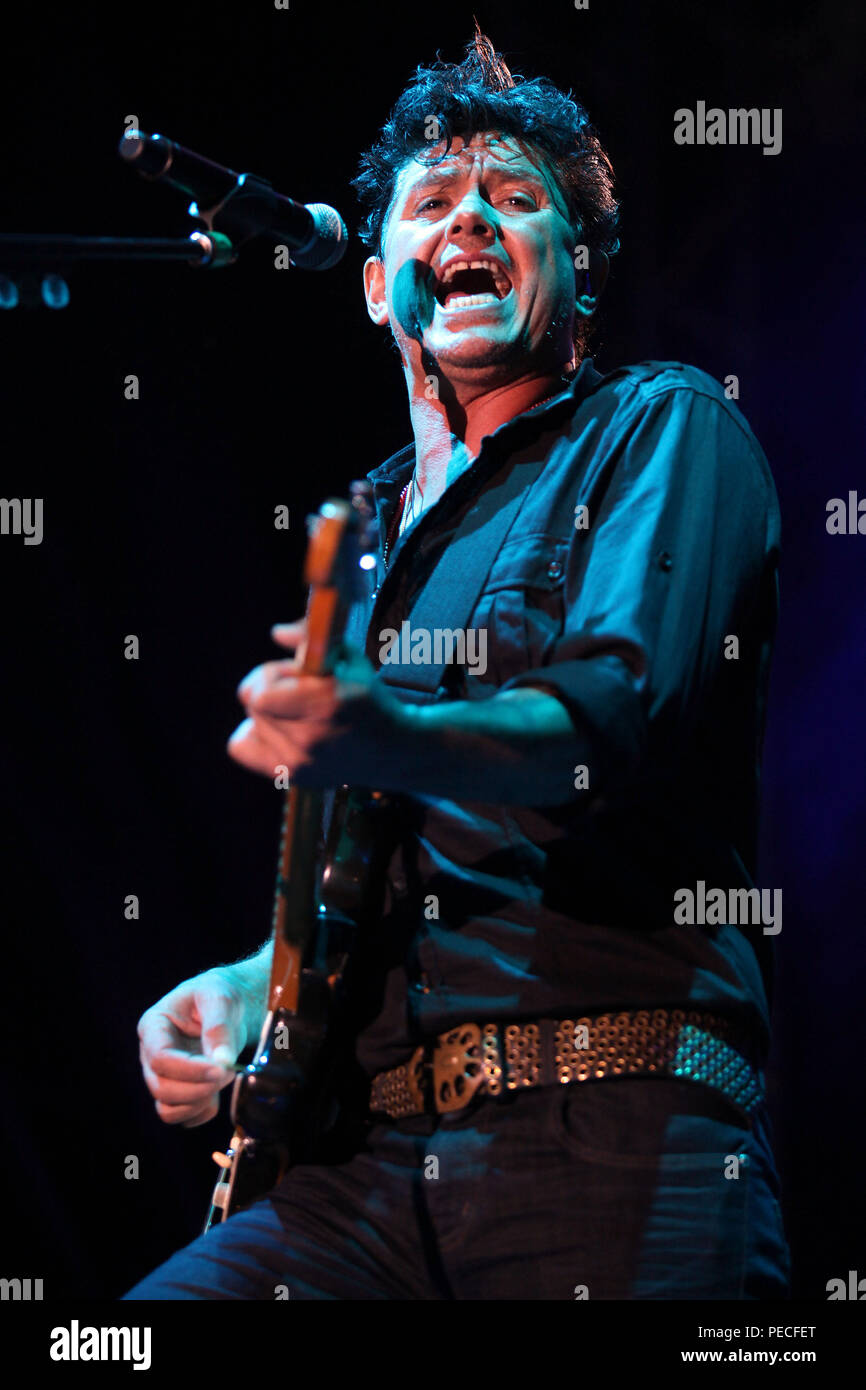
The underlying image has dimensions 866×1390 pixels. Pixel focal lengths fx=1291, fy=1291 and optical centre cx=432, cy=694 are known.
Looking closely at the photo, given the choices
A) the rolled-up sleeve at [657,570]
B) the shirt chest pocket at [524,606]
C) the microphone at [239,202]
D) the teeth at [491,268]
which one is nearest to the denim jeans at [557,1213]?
the rolled-up sleeve at [657,570]

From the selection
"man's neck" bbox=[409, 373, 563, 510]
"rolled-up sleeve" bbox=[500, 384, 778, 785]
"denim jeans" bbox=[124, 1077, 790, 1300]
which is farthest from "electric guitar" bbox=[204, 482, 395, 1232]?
"man's neck" bbox=[409, 373, 563, 510]

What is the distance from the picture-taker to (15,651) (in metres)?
3.62

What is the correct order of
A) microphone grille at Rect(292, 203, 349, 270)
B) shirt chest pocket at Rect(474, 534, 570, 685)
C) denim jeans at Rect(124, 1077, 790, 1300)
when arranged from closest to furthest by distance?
denim jeans at Rect(124, 1077, 790, 1300), shirt chest pocket at Rect(474, 534, 570, 685), microphone grille at Rect(292, 203, 349, 270)

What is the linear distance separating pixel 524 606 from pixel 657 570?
0.29 metres

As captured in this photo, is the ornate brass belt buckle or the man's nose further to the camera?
the man's nose

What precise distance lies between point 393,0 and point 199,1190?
350 cm

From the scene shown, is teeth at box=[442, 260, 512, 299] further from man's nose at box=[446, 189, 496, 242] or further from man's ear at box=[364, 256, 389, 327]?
man's ear at box=[364, 256, 389, 327]

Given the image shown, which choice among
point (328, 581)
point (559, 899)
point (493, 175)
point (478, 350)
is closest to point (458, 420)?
point (478, 350)

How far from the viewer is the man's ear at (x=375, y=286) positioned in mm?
3047

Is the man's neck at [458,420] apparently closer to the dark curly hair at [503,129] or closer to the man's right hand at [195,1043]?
the dark curly hair at [503,129]

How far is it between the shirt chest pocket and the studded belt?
498mm

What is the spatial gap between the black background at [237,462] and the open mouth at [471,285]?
1.31 metres

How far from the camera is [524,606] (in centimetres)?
187

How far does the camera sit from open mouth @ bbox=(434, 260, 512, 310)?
2445 millimetres
